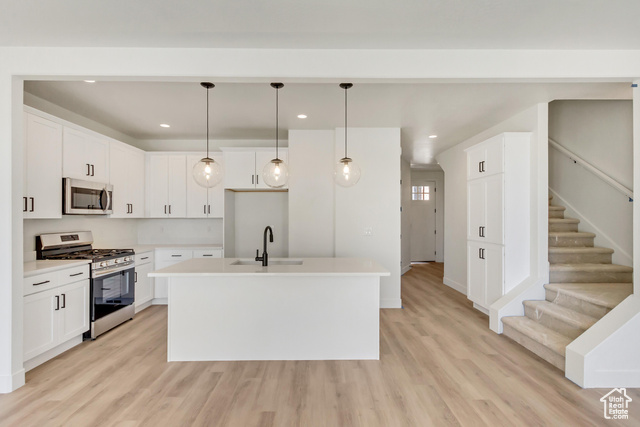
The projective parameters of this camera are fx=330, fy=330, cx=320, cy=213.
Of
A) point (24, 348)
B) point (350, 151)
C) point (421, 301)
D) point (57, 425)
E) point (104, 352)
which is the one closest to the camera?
point (57, 425)

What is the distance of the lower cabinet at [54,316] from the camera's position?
2.85 metres

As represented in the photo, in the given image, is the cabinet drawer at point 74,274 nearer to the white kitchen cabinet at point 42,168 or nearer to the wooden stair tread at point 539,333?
the white kitchen cabinet at point 42,168

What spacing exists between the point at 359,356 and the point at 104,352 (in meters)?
2.53

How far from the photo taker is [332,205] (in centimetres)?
503

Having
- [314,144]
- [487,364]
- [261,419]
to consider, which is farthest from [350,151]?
[261,419]

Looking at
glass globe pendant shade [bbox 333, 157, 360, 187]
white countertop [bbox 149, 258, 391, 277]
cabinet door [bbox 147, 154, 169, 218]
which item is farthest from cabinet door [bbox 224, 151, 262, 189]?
glass globe pendant shade [bbox 333, 157, 360, 187]

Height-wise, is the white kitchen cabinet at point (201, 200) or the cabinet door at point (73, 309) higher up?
the white kitchen cabinet at point (201, 200)

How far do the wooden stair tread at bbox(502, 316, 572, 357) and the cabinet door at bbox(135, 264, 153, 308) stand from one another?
4649 mm

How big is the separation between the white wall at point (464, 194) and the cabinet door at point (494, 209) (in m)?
0.35

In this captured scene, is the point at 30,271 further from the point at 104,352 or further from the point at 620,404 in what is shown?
the point at 620,404

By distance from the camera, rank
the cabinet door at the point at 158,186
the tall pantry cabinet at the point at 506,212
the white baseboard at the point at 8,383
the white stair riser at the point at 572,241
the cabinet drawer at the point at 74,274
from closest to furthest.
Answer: the white baseboard at the point at 8,383, the cabinet drawer at the point at 74,274, the tall pantry cabinet at the point at 506,212, the white stair riser at the point at 572,241, the cabinet door at the point at 158,186

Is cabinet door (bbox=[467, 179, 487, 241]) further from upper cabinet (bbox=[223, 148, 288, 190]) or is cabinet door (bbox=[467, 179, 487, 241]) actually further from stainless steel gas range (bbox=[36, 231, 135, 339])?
stainless steel gas range (bbox=[36, 231, 135, 339])

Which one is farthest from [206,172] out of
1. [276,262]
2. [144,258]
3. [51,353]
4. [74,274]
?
[51,353]

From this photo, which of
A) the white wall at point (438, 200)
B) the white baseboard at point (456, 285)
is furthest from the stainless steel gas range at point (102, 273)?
the white wall at point (438, 200)
